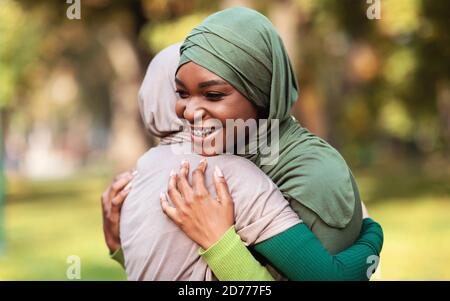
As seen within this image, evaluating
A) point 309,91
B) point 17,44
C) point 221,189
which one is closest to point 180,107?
point 221,189

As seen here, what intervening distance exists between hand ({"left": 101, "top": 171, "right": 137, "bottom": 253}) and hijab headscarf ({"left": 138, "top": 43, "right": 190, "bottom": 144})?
20 cm

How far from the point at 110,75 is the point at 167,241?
38.8 m

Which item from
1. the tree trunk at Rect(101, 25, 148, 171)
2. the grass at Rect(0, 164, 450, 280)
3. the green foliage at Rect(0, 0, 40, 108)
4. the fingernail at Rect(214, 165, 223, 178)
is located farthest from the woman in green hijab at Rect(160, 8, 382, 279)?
the tree trunk at Rect(101, 25, 148, 171)

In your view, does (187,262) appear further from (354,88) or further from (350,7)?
(354,88)

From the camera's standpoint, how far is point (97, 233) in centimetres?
1538

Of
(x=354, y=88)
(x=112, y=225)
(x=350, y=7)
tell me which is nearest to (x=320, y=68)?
(x=354, y=88)

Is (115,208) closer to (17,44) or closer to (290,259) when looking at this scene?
(290,259)

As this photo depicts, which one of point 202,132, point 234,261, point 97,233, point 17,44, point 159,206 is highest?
point 202,132

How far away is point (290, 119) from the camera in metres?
2.30

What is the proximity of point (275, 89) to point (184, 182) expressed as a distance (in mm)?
395

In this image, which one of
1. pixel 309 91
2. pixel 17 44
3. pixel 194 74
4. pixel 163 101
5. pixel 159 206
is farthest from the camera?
pixel 17 44

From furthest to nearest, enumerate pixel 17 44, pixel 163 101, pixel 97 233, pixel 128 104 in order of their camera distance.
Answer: pixel 17 44, pixel 128 104, pixel 97 233, pixel 163 101

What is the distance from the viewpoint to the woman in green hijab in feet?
7.08

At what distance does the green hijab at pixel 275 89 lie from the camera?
2156mm
